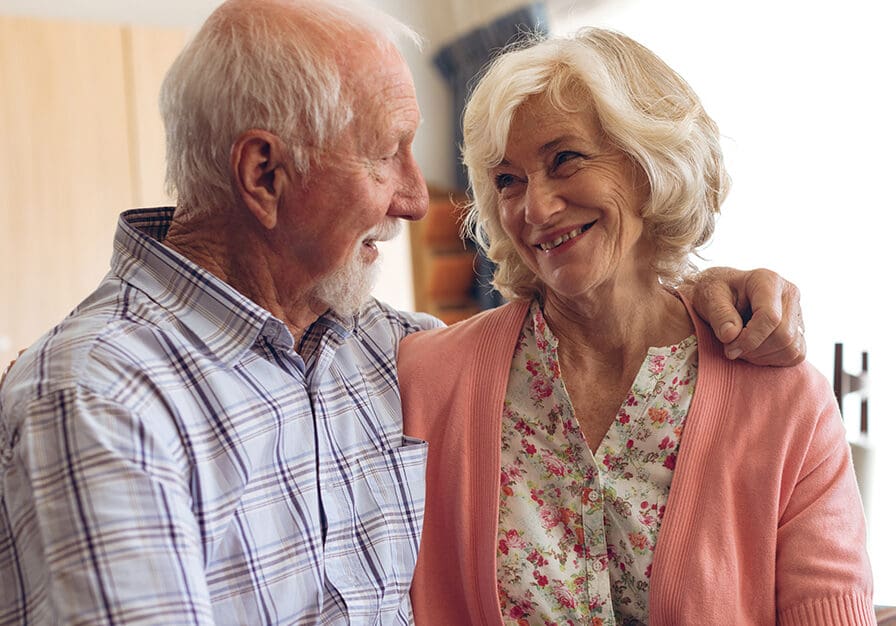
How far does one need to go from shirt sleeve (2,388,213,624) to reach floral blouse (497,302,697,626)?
21.1 inches

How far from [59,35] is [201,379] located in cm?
244

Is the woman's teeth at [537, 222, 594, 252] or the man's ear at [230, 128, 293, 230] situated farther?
the woman's teeth at [537, 222, 594, 252]

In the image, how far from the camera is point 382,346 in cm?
163

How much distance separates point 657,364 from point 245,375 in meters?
0.64

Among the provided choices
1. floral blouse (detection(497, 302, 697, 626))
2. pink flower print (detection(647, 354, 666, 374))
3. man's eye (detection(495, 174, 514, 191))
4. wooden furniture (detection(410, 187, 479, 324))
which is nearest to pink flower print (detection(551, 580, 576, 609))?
floral blouse (detection(497, 302, 697, 626))

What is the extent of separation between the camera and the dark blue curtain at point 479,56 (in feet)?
15.1

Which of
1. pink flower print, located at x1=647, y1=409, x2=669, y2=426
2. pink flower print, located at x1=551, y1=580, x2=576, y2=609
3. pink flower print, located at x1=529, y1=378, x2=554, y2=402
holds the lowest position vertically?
pink flower print, located at x1=551, y1=580, x2=576, y2=609

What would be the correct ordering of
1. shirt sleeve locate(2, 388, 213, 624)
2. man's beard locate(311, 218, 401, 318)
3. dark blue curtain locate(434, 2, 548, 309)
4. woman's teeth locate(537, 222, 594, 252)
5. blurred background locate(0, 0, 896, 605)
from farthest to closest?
1. dark blue curtain locate(434, 2, 548, 309)
2. blurred background locate(0, 0, 896, 605)
3. woman's teeth locate(537, 222, 594, 252)
4. man's beard locate(311, 218, 401, 318)
5. shirt sleeve locate(2, 388, 213, 624)

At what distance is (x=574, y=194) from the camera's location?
1508 millimetres

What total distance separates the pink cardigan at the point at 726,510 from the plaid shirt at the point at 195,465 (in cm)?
7

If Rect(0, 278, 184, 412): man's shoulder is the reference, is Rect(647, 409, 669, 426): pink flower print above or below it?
below

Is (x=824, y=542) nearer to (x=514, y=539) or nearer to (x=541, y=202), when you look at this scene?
(x=514, y=539)

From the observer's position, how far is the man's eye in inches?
62.9

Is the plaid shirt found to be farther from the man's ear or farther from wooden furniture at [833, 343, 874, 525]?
wooden furniture at [833, 343, 874, 525]
